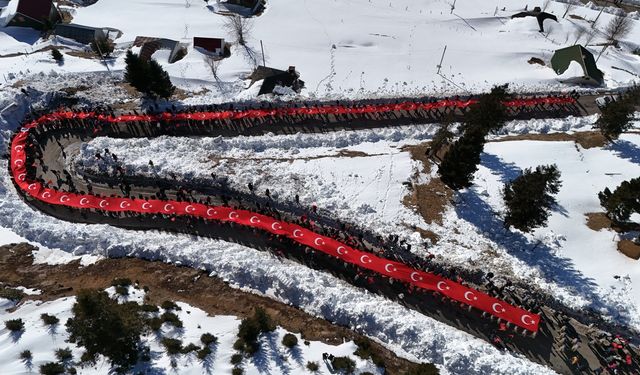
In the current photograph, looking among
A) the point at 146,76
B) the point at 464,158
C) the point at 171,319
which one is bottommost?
the point at 171,319

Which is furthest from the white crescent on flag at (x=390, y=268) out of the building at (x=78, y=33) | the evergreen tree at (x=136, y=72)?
the building at (x=78, y=33)

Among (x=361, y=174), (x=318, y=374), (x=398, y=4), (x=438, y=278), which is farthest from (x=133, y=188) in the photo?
(x=398, y=4)

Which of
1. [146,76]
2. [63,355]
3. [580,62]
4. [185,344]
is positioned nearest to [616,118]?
[580,62]

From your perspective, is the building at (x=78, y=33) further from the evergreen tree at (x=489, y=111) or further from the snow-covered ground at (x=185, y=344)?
the evergreen tree at (x=489, y=111)

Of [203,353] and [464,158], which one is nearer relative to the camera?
[203,353]

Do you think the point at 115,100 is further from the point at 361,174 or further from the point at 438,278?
the point at 438,278

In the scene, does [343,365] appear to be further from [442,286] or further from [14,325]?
[14,325]

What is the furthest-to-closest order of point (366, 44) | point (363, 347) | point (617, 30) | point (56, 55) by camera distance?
point (617, 30), point (366, 44), point (56, 55), point (363, 347)
